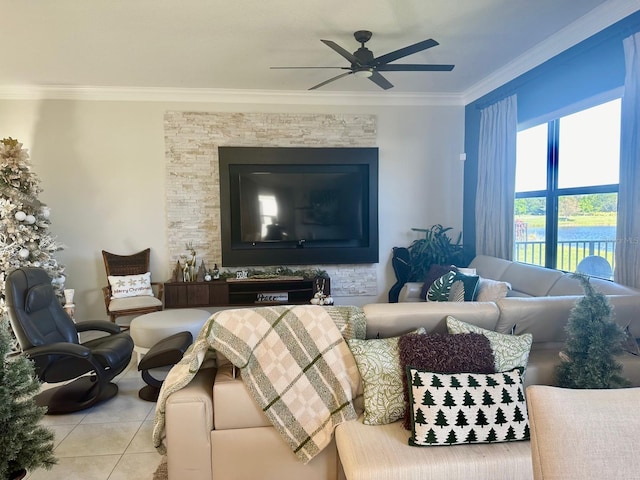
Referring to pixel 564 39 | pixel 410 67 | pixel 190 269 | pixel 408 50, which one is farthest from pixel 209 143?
pixel 564 39

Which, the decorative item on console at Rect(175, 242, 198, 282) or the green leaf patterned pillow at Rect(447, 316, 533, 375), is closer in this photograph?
the green leaf patterned pillow at Rect(447, 316, 533, 375)

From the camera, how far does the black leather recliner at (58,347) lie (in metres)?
2.74

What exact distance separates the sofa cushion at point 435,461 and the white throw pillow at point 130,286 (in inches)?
146

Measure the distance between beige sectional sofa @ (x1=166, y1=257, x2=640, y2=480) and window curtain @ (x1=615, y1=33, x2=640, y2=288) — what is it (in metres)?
0.69

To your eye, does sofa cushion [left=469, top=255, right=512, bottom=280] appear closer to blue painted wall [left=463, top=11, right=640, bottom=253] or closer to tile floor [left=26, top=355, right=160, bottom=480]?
blue painted wall [left=463, top=11, right=640, bottom=253]

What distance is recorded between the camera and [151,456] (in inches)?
93.9

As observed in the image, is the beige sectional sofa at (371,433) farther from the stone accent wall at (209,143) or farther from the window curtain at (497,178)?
the stone accent wall at (209,143)

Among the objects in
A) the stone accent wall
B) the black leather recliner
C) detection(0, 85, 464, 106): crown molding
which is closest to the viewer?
the black leather recliner

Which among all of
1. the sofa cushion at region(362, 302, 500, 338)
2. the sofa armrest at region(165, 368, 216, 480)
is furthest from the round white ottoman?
the sofa cushion at region(362, 302, 500, 338)

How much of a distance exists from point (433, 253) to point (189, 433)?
3.84 m

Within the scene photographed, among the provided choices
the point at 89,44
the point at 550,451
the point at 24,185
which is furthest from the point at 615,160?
the point at 24,185

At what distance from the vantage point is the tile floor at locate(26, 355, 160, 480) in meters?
2.24

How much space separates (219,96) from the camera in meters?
5.01

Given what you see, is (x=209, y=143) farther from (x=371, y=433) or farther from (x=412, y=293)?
(x=371, y=433)
